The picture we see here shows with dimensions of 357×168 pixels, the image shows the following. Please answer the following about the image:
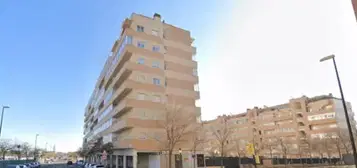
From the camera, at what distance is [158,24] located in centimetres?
4794

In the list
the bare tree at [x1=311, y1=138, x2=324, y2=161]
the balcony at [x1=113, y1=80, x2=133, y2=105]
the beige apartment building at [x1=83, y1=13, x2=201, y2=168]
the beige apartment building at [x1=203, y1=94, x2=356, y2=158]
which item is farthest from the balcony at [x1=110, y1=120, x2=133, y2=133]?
the bare tree at [x1=311, y1=138, x2=324, y2=161]

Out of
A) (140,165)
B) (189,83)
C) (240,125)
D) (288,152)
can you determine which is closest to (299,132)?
(288,152)

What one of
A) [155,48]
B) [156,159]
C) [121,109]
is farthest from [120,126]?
[155,48]

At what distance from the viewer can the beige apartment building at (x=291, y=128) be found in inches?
3246

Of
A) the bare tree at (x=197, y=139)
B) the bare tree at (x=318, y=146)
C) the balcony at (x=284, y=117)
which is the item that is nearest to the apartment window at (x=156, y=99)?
the bare tree at (x=197, y=139)

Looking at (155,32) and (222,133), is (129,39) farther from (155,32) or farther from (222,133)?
(222,133)

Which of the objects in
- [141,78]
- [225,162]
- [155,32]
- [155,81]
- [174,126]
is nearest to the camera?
[174,126]

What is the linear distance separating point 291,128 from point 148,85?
70798mm

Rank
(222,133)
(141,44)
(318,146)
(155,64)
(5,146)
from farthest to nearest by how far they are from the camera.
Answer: (5,146)
(318,146)
(222,133)
(155,64)
(141,44)

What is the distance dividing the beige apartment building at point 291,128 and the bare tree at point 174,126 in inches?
1371

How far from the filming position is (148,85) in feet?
141

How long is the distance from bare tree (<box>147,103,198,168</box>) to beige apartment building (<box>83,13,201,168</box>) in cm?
62

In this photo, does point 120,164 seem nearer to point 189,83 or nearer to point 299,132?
point 189,83

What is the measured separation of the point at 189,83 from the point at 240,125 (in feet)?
235
